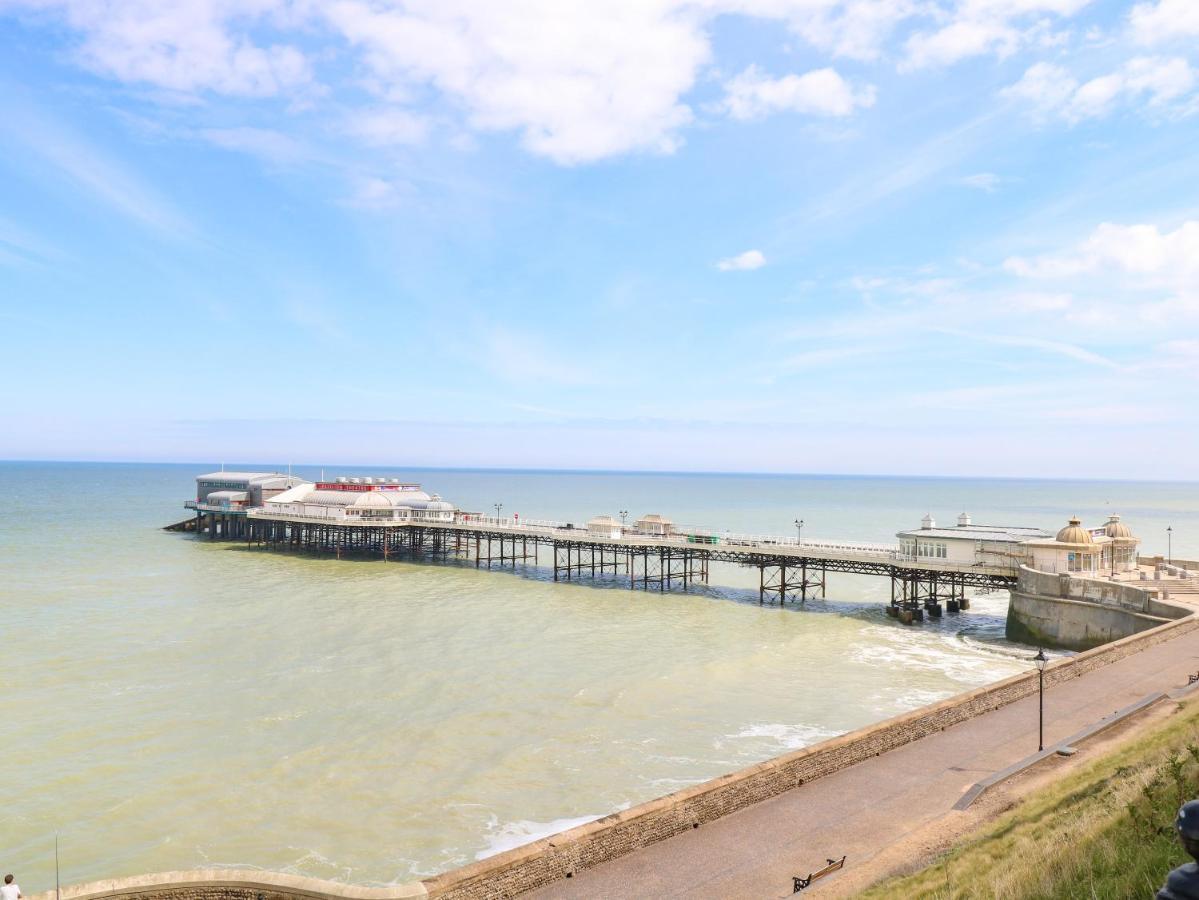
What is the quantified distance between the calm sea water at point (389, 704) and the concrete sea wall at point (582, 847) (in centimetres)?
471

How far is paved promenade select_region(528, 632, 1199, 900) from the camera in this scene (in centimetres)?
1570

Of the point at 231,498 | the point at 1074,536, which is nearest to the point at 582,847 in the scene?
the point at 1074,536

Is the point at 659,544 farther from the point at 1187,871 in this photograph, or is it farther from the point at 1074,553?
the point at 1187,871

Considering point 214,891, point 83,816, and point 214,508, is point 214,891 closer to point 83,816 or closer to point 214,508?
point 83,816

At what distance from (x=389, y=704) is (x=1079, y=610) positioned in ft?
121

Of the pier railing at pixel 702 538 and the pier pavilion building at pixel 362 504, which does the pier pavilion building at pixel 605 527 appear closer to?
the pier railing at pixel 702 538

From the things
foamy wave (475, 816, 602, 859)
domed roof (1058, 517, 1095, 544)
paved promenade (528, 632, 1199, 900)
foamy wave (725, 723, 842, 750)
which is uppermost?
domed roof (1058, 517, 1095, 544)

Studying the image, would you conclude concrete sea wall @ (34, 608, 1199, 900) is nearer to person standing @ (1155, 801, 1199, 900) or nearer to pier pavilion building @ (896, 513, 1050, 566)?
person standing @ (1155, 801, 1199, 900)

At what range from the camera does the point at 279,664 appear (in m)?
37.3

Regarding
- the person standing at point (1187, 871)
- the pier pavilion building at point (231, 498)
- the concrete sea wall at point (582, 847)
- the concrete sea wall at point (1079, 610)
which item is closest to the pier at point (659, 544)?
the pier pavilion building at point (231, 498)

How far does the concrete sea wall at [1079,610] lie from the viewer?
132ft

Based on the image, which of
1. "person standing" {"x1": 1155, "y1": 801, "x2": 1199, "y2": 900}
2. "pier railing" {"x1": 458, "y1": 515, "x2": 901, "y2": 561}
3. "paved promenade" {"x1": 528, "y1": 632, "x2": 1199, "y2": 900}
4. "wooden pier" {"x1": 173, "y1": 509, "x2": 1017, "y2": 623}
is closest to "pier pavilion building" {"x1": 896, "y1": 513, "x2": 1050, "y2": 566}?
"wooden pier" {"x1": 173, "y1": 509, "x2": 1017, "y2": 623}

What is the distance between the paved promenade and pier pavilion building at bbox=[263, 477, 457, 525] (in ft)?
215

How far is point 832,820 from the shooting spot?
18.3m
